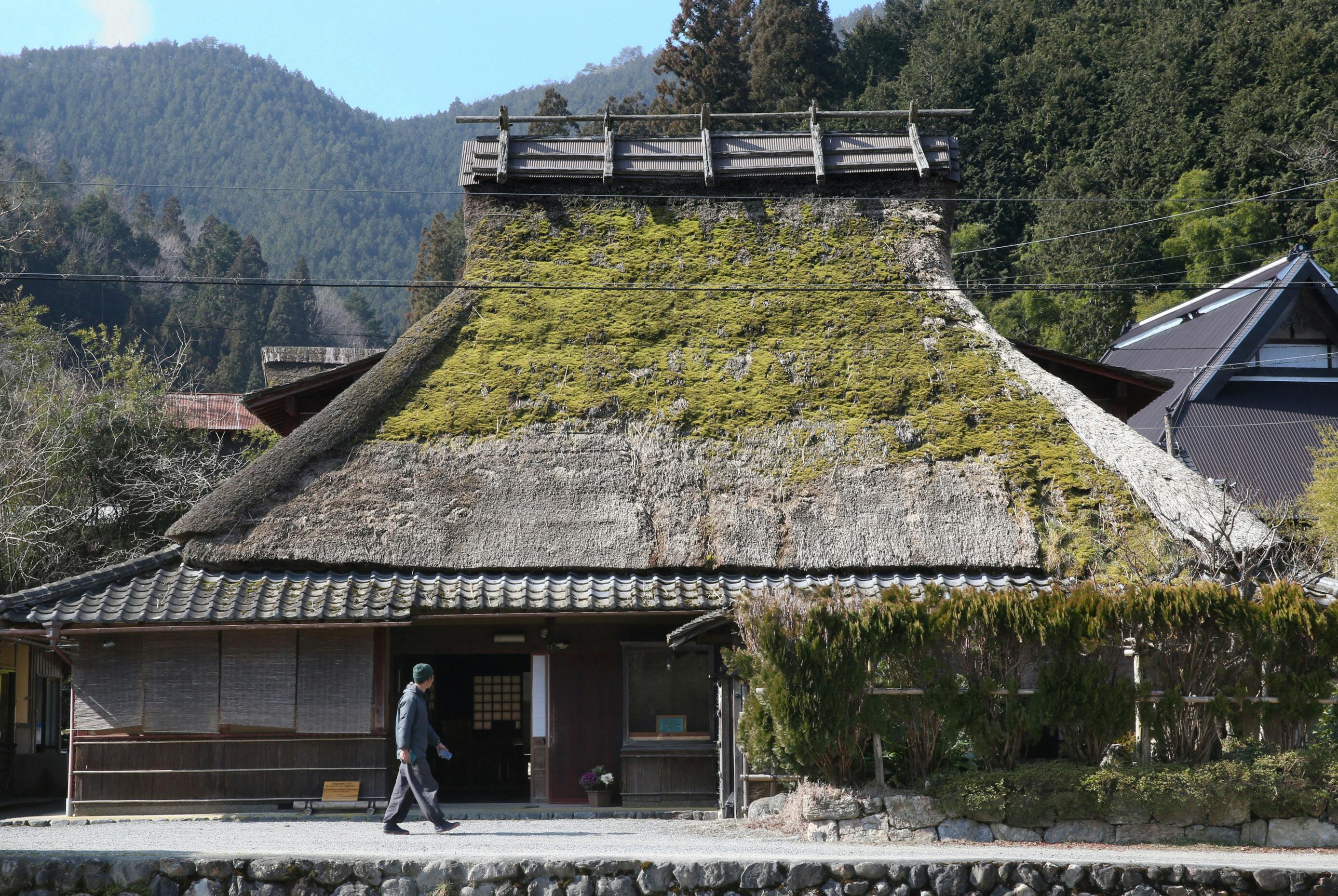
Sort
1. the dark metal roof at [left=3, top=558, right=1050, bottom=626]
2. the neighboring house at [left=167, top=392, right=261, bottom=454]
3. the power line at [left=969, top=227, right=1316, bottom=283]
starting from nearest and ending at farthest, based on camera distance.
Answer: the dark metal roof at [left=3, top=558, right=1050, bottom=626] < the neighboring house at [left=167, top=392, right=261, bottom=454] < the power line at [left=969, top=227, right=1316, bottom=283]

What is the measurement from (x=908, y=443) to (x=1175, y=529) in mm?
2957

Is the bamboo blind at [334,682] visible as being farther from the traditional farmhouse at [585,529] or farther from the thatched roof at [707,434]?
the thatched roof at [707,434]

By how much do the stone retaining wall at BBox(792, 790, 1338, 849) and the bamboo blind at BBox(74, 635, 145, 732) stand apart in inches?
284

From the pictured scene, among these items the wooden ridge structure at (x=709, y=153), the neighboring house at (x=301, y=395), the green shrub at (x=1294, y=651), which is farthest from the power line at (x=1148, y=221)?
the green shrub at (x=1294, y=651)

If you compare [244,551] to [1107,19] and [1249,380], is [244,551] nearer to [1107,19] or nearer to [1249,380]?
[1249,380]

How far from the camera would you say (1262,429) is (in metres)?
25.4

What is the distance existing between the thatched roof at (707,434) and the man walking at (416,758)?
2.84 meters

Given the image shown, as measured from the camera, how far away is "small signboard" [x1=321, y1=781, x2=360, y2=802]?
12.2 meters

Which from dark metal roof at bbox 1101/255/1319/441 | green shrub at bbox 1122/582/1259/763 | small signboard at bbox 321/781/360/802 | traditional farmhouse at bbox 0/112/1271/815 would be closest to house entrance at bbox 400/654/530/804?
traditional farmhouse at bbox 0/112/1271/815

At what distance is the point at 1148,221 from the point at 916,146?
2202 centimetres

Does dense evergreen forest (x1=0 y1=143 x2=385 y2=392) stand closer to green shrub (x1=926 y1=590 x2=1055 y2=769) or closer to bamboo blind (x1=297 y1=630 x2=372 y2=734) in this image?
bamboo blind (x1=297 y1=630 x2=372 y2=734)

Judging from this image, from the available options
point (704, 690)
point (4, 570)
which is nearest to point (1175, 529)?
point (704, 690)

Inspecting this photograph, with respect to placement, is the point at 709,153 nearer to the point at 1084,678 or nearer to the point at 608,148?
the point at 608,148

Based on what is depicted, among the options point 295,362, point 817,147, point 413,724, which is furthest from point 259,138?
point 413,724
